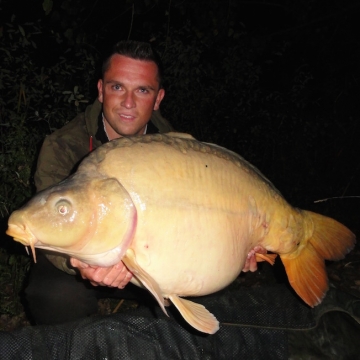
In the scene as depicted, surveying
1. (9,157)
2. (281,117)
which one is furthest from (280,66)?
(9,157)

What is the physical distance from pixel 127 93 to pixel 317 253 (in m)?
1.14

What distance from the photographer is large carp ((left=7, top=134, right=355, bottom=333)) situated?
1.15 meters

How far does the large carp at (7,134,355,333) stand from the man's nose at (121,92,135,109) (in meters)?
0.72

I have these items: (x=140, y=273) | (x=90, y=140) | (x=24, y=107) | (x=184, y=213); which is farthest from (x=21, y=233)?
(x=24, y=107)

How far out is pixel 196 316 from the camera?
50.6 inches

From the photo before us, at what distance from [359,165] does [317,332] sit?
11.2 ft

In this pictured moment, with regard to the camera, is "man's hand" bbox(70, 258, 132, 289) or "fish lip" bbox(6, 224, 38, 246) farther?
"man's hand" bbox(70, 258, 132, 289)

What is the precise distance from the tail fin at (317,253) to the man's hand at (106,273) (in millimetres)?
659

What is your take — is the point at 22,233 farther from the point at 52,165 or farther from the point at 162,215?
the point at 52,165

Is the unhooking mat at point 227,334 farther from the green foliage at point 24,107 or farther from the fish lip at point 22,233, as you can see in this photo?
the green foliage at point 24,107

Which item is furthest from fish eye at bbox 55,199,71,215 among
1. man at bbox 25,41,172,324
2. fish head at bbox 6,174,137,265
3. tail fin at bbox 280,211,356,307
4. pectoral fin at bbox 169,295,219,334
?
tail fin at bbox 280,211,356,307

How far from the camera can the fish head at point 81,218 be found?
112 centimetres

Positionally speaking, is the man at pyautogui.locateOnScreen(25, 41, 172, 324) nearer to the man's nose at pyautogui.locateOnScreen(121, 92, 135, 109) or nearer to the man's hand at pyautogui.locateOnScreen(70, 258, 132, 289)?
the man's nose at pyautogui.locateOnScreen(121, 92, 135, 109)

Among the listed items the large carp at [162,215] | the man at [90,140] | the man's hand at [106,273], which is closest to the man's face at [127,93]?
the man at [90,140]
